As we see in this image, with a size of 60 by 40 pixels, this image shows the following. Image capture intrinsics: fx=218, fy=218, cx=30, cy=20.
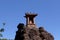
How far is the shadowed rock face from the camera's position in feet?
128

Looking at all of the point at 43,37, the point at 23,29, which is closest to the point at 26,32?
Result: the point at 23,29

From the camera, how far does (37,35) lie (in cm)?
3956

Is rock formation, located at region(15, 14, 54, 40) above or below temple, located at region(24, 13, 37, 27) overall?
below

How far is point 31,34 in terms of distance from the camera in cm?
3912

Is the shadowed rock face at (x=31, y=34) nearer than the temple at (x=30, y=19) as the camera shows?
Yes

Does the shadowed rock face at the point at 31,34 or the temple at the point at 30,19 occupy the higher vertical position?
the temple at the point at 30,19

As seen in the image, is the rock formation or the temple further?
the temple

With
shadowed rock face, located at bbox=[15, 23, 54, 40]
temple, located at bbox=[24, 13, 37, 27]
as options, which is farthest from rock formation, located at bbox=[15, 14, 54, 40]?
temple, located at bbox=[24, 13, 37, 27]

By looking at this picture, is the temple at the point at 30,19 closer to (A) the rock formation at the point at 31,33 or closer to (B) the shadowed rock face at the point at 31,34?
(A) the rock formation at the point at 31,33

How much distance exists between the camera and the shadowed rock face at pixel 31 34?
128ft

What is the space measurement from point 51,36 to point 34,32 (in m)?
3.70

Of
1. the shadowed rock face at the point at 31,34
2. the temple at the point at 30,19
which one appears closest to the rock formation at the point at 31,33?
the shadowed rock face at the point at 31,34

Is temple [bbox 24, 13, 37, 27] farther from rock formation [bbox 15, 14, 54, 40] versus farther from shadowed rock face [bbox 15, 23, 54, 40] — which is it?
shadowed rock face [bbox 15, 23, 54, 40]

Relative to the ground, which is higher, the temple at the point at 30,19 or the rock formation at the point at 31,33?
the temple at the point at 30,19
